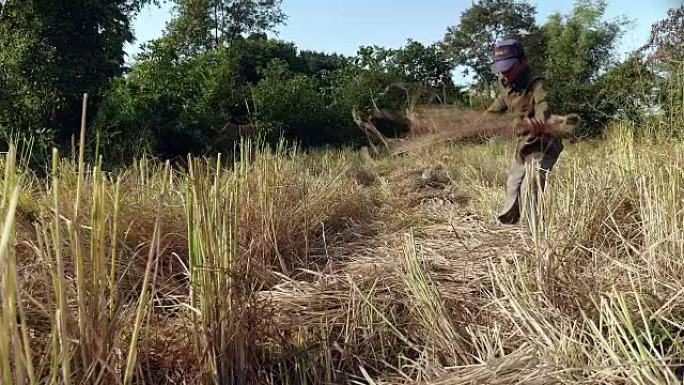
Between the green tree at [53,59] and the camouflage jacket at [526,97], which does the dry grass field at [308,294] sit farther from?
the green tree at [53,59]

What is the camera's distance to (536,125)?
3.05 m

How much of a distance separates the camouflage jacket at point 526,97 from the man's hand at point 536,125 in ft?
0.07

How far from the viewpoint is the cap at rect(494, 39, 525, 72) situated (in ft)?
10.0

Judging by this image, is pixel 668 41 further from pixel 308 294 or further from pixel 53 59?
pixel 53 59

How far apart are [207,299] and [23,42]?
638 cm

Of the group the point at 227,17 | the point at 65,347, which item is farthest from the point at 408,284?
the point at 227,17

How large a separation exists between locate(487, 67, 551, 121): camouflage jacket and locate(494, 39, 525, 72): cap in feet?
0.43

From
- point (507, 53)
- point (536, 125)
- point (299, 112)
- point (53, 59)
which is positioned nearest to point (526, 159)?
point (536, 125)

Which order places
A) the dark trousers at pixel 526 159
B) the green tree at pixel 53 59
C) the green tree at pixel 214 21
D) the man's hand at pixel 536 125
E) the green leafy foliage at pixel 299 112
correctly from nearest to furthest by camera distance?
the man's hand at pixel 536 125 → the dark trousers at pixel 526 159 → the green tree at pixel 53 59 → the green leafy foliage at pixel 299 112 → the green tree at pixel 214 21

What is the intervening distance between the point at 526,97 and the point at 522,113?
0.09 metres

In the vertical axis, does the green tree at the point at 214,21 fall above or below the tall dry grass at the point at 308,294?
above

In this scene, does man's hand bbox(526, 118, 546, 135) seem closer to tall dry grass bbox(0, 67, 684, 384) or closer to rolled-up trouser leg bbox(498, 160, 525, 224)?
rolled-up trouser leg bbox(498, 160, 525, 224)

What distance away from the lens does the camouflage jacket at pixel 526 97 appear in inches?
120

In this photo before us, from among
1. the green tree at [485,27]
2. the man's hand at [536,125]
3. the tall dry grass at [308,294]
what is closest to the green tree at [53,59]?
the tall dry grass at [308,294]
